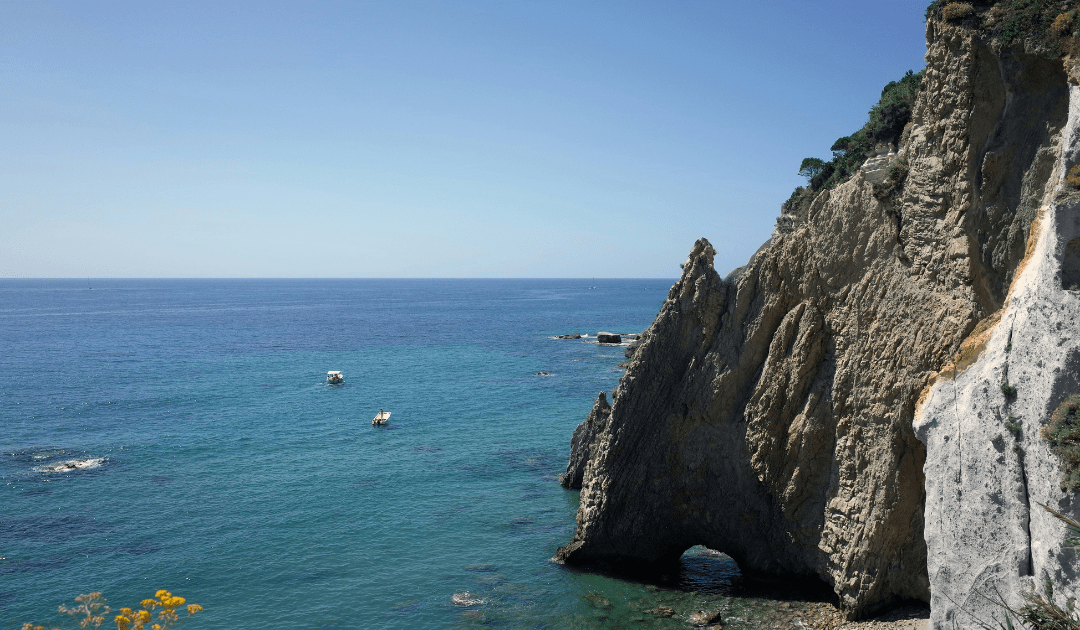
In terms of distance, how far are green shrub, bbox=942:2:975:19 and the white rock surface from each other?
3.51 m

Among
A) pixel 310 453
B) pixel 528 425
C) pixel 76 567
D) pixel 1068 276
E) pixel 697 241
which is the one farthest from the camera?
pixel 528 425

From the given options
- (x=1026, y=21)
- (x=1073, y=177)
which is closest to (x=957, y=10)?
(x=1026, y=21)

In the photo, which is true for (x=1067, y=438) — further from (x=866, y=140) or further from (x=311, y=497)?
(x=311, y=497)

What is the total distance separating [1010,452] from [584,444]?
25238 millimetres

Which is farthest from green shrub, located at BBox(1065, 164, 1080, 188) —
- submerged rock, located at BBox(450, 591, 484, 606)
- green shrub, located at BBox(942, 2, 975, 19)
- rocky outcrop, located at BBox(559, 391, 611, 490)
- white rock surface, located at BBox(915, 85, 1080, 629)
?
rocky outcrop, located at BBox(559, 391, 611, 490)

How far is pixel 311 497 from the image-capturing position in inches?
1502

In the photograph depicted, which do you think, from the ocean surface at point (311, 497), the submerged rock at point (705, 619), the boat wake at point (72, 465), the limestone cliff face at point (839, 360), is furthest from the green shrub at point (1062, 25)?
the boat wake at point (72, 465)

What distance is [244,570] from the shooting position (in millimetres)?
28984

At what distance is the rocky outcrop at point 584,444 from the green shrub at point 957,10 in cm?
2451

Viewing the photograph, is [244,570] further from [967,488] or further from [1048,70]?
[1048,70]

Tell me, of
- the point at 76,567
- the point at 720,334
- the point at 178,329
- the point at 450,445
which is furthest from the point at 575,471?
the point at 178,329

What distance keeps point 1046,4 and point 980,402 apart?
9.75m

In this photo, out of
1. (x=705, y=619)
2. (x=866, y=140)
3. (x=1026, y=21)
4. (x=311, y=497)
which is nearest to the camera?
(x=1026, y=21)

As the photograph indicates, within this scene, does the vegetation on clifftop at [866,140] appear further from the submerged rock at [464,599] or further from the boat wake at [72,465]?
the boat wake at [72,465]
